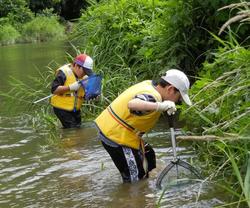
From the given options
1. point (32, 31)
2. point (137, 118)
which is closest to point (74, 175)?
point (137, 118)

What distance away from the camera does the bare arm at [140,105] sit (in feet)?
16.7

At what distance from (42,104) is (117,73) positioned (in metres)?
1.58

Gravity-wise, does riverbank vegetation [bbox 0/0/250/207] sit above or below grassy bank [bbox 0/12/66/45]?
above

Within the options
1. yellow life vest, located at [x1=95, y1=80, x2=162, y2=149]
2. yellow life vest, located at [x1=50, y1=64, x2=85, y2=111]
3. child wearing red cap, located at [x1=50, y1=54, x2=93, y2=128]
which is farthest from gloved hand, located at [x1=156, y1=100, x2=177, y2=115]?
yellow life vest, located at [x1=50, y1=64, x2=85, y2=111]

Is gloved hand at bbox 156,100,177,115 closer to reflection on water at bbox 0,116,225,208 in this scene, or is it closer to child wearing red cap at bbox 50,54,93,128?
reflection on water at bbox 0,116,225,208

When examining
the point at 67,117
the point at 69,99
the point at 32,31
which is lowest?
the point at 32,31

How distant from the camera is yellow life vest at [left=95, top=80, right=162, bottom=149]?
5.52 meters

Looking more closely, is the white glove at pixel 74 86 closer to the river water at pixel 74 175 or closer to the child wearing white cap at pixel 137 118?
the river water at pixel 74 175

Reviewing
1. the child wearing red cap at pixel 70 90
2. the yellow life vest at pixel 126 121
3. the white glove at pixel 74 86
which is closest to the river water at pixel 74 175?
the child wearing red cap at pixel 70 90

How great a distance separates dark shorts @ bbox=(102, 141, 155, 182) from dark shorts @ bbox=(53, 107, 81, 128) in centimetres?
345

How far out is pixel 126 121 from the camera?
18.4ft

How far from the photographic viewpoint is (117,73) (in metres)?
10.4

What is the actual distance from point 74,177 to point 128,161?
39.5 inches

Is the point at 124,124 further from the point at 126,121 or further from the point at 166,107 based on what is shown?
the point at 166,107
